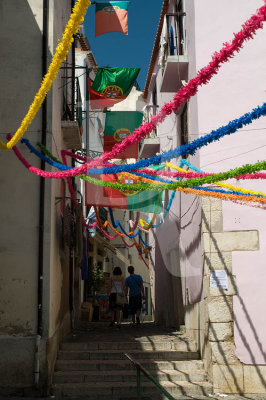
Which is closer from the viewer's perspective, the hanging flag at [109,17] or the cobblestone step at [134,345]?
the cobblestone step at [134,345]

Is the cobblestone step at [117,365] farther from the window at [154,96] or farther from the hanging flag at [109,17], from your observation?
the window at [154,96]

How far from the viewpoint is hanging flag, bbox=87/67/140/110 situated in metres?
11.7

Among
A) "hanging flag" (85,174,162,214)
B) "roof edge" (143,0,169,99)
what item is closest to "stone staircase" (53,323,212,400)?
"hanging flag" (85,174,162,214)

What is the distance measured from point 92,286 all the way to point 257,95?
1270cm

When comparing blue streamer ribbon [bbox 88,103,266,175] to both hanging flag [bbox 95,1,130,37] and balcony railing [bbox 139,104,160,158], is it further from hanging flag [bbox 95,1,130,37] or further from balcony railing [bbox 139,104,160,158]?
balcony railing [bbox 139,104,160,158]

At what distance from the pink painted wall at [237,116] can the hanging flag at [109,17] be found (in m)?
1.48

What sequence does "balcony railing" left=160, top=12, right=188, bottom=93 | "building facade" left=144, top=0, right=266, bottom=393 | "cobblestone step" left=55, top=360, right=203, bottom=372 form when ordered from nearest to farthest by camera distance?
"building facade" left=144, top=0, right=266, bottom=393
"cobblestone step" left=55, top=360, right=203, bottom=372
"balcony railing" left=160, top=12, right=188, bottom=93

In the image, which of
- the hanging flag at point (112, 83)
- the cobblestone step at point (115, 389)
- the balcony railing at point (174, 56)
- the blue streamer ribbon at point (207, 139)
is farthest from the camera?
the hanging flag at point (112, 83)

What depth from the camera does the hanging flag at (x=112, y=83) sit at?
11664 mm

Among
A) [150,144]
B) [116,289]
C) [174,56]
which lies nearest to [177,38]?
[174,56]

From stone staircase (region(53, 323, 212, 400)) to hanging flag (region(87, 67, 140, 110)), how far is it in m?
5.29

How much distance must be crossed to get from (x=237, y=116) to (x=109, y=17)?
3521mm

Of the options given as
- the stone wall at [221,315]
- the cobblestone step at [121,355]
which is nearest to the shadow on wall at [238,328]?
the stone wall at [221,315]

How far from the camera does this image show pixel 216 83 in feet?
34.2
